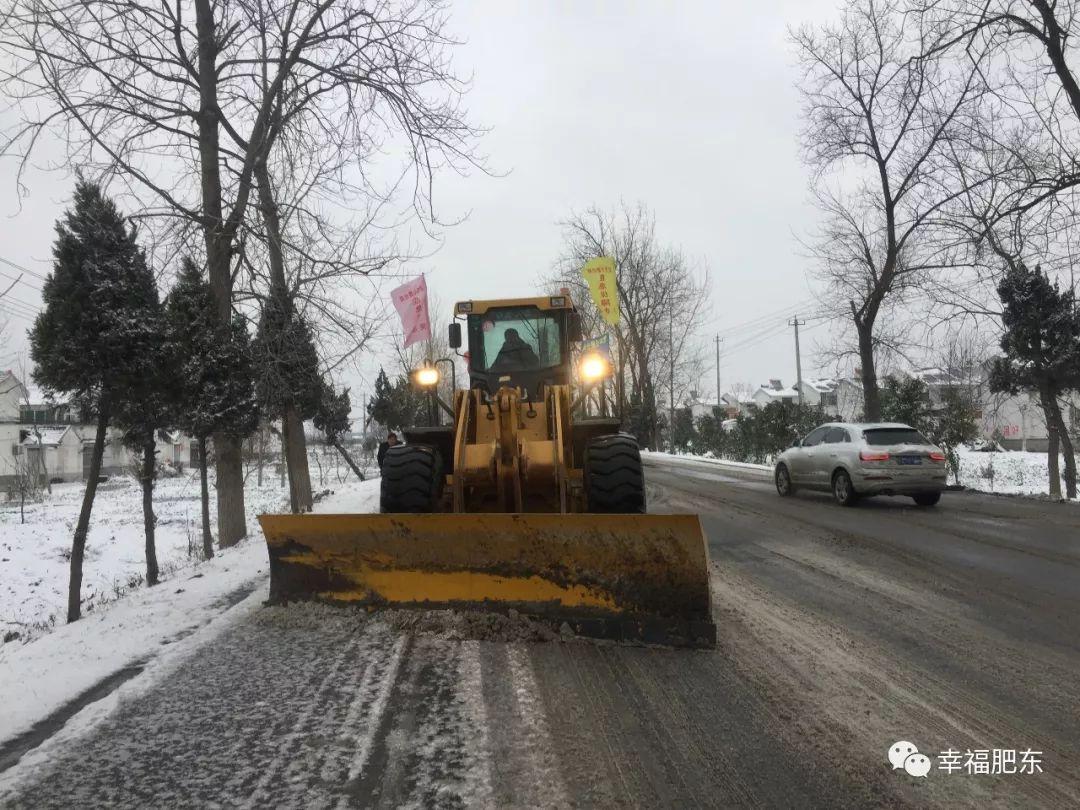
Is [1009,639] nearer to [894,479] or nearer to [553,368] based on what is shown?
[553,368]

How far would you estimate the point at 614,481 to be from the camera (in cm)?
619

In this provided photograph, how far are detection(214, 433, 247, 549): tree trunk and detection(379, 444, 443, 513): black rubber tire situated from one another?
624 cm

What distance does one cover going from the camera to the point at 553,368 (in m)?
7.85

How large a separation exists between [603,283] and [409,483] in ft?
77.6

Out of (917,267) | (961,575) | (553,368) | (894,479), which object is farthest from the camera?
(917,267)

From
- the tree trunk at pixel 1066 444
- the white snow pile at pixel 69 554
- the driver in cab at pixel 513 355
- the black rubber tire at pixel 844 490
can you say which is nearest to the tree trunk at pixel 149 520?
the white snow pile at pixel 69 554

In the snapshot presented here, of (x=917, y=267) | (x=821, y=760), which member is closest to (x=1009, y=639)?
(x=821, y=760)

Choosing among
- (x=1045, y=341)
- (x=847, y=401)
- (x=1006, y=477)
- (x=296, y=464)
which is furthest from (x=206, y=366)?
(x=847, y=401)

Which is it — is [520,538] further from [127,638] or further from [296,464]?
[296,464]

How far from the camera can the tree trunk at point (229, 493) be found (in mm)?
11680

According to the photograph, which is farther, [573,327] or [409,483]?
[573,327]

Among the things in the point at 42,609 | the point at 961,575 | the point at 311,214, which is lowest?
the point at 42,609

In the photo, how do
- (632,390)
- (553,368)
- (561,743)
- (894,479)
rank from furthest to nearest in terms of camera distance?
(632,390) → (894,479) → (553,368) → (561,743)

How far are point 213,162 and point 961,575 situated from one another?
11.5 meters
